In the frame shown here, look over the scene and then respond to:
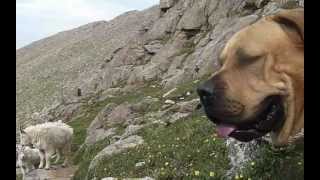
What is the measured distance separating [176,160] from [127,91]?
108ft

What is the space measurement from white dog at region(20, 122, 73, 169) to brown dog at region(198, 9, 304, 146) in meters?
22.3

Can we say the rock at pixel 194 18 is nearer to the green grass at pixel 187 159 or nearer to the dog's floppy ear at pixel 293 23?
the green grass at pixel 187 159

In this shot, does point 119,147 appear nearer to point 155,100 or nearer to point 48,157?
point 48,157

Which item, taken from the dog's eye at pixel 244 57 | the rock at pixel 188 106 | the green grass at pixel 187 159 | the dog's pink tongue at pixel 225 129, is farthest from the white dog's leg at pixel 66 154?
the dog's eye at pixel 244 57

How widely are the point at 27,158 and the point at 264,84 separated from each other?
23.0 metres

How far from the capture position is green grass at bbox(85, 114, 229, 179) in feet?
39.3

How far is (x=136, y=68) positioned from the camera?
50500 mm

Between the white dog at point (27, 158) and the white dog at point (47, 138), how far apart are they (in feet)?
0.78

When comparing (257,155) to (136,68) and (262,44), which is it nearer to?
(262,44)

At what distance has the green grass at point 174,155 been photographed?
12.0 metres

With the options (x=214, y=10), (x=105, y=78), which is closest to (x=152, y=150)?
(x=214, y=10)

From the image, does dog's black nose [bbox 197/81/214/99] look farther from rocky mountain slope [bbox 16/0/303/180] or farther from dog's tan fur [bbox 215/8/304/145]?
rocky mountain slope [bbox 16/0/303/180]

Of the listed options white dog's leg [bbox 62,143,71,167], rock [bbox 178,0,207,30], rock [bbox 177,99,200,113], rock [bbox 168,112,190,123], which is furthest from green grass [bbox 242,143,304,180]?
rock [bbox 178,0,207,30]

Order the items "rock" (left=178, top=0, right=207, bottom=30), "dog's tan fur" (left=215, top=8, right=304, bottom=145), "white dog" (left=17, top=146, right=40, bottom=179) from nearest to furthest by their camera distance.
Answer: "dog's tan fur" (left=215, top=8, right=304, bottom=145)
"white dog" (left=17, top=146, right=40, bottom=179)
"rock" (left=178, top=0, right=207, bottom=30)
